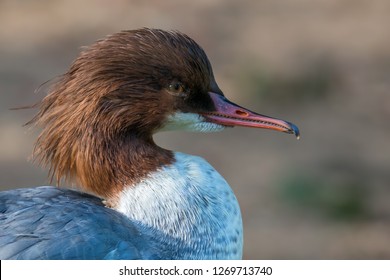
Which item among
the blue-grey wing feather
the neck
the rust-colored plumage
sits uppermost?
the rust-colored plumage

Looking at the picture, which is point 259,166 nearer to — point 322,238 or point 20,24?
point 322,238

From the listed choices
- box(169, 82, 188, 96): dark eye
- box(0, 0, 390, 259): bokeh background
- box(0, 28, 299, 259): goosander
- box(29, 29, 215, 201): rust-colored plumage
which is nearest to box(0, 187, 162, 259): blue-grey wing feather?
box(0, 28, 299, 259): goosander

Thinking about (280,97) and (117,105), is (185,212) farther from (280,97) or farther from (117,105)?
(280,97)

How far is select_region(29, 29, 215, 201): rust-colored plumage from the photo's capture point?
3090 mm

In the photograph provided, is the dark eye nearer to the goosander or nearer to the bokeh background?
the goosander

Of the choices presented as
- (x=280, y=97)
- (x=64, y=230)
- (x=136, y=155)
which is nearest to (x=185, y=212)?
(x=136, y=155)

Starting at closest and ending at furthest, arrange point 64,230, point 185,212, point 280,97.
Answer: point 64,230, point 185,212, point 280,97

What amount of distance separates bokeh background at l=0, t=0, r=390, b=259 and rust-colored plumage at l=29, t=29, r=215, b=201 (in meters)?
2.09

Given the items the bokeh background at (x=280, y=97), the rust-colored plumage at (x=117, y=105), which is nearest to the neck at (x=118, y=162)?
the rust-colored plumage at (x=117, y=105)

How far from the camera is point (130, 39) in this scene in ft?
10.3

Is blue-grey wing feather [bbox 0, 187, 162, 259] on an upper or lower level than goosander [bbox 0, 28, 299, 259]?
lower

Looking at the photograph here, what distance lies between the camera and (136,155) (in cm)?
312

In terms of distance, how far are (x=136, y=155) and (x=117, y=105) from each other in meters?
0.17

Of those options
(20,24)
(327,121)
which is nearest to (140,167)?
(327,121)
